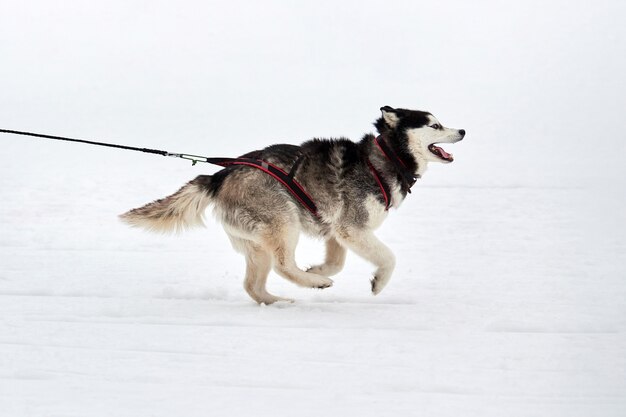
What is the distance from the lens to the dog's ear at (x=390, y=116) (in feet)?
20.6

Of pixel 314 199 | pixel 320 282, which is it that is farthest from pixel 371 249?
pixel 314 199

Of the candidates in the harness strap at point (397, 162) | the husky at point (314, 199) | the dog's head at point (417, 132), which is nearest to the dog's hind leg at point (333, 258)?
the husky at point (314, 199)

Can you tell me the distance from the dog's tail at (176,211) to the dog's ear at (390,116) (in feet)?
4.88

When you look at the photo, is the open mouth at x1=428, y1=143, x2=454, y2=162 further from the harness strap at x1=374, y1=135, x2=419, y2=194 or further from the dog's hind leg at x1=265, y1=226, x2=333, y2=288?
the dog's hind leg at x1=265, y1=226, x2=333, y2=288

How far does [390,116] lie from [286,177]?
1024 mm

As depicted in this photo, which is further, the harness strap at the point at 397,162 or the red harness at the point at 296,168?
the harness strap at the point at 397,162

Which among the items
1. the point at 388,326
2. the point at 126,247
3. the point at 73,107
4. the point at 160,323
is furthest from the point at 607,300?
the point at 73,107

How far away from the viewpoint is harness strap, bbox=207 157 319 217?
19.5 ft

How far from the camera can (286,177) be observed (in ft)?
19.6

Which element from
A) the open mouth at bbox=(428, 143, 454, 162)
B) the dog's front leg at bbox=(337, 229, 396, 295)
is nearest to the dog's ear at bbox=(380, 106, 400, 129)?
the open mouth at bbox=(428, 143, 454, 162)

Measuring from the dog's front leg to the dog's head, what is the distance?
819 millimetres

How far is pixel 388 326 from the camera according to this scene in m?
5.39

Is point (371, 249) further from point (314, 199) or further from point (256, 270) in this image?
point (256, 270)

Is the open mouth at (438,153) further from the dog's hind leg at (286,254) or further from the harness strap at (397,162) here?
the dog's hind leg at (286,254)
